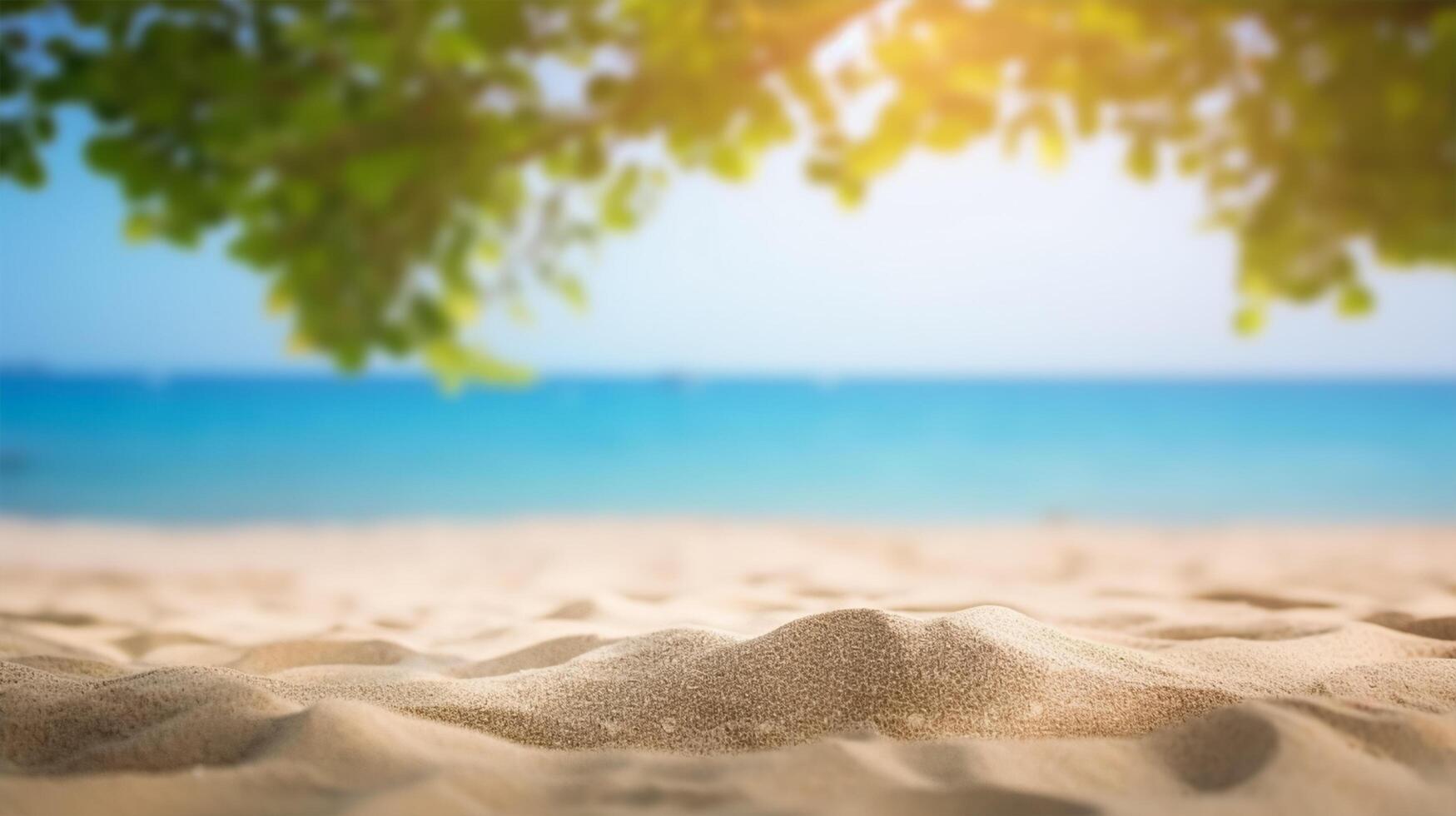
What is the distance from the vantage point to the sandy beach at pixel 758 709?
830 millimetres

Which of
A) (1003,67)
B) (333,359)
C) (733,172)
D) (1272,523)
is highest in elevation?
(1003,67)

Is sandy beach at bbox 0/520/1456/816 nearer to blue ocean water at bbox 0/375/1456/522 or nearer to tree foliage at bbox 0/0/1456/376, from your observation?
tree foliage at bbox 0/0/1456/376

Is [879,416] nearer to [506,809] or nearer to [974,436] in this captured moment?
[974,436]

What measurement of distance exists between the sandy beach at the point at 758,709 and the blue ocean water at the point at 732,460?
576 cm

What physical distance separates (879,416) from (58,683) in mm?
26295

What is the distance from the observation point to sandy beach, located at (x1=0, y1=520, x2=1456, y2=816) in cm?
83

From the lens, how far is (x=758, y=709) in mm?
1085

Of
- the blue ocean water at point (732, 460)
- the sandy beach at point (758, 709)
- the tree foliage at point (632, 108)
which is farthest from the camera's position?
the blue ocean water at point (732, 460)

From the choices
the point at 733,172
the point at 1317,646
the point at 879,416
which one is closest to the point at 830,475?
the point at 733,172

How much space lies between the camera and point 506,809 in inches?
31.8

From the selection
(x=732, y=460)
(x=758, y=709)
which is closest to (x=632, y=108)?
(x=758, y=709)

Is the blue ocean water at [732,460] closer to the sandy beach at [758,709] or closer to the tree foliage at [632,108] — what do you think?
the tree foliage at [632,108]

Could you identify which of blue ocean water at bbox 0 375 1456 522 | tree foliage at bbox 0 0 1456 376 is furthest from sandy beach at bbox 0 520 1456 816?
blue ocean water at bbox 0 375 1456 522

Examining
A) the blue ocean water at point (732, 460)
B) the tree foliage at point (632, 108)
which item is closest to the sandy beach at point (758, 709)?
the tree foliage at point (632, 108)
